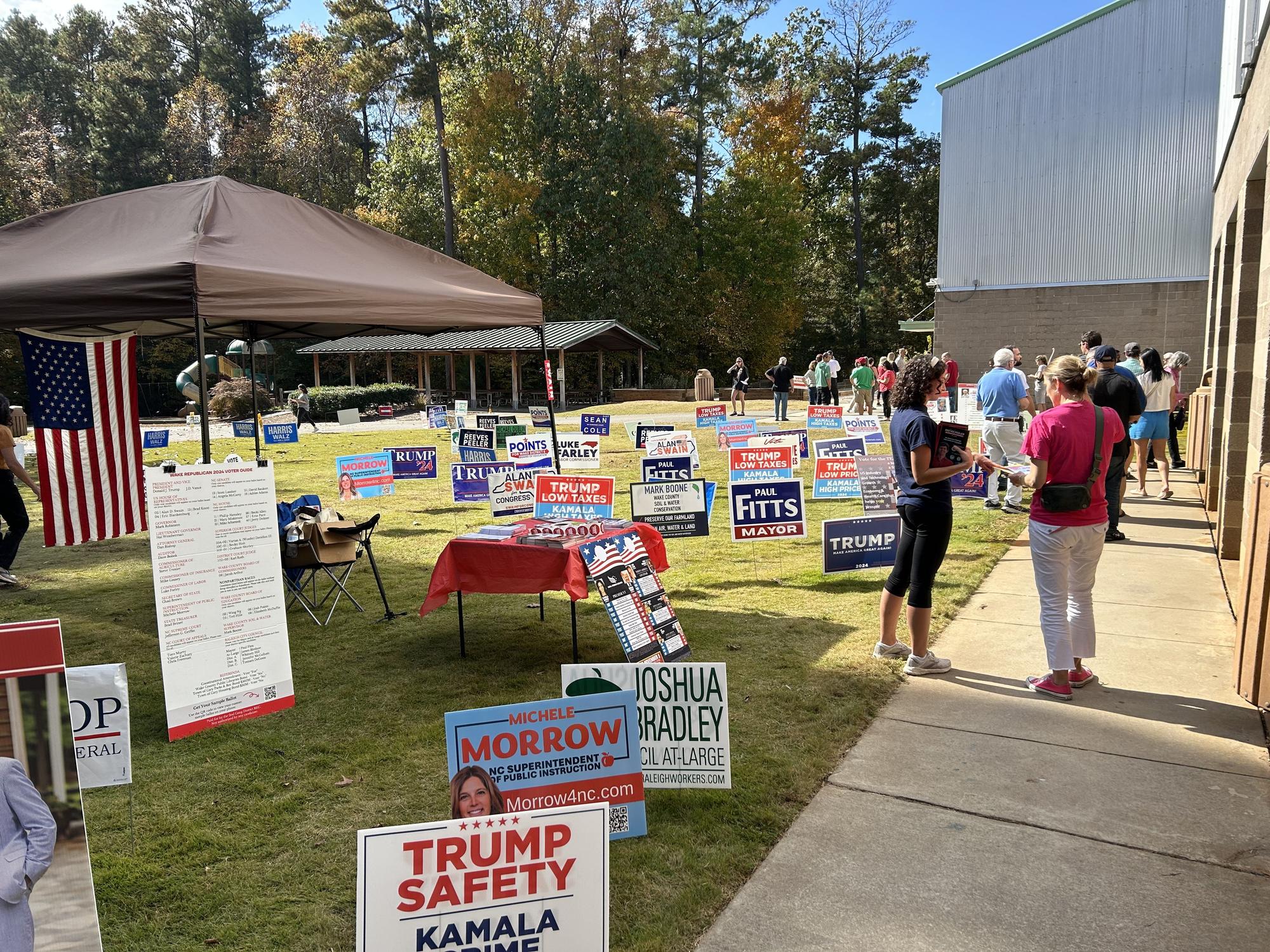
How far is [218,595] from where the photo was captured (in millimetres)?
4914

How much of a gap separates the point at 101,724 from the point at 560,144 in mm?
45920

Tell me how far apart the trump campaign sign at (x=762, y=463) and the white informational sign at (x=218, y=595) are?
214 inches

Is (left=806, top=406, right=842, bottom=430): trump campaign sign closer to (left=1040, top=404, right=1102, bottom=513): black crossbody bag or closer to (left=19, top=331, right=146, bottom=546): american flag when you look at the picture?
(left=19, top=331, right=146, bottom=546): american flag

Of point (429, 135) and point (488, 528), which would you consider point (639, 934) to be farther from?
point (429, 135)

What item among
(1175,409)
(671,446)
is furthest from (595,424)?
(1175,409)

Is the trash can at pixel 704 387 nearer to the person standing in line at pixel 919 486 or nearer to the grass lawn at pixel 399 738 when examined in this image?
the grass lawn at pixel 399 738

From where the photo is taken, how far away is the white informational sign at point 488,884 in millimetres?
2375

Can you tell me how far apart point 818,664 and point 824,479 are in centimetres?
503

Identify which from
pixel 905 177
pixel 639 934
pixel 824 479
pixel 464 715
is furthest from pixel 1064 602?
pixel 905 177

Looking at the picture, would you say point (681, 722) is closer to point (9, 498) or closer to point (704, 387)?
point (9, 498)

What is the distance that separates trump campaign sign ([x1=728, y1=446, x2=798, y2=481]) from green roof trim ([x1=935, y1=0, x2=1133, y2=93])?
80.9 ft

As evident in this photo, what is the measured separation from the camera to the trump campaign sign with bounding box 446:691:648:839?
3.41 metres

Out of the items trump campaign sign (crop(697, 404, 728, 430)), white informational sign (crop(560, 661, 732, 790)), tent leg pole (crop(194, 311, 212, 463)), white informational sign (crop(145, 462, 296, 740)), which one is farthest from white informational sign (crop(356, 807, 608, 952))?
trump campaign sign (crop(697, 404, 728, 430))

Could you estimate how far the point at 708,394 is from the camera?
124 ft
